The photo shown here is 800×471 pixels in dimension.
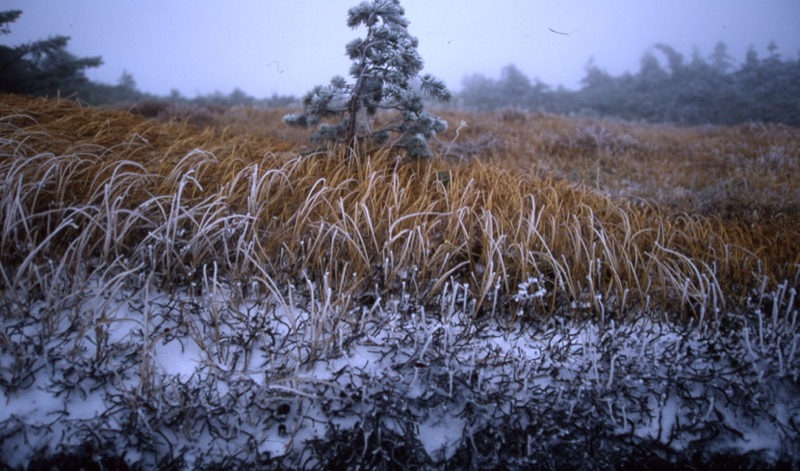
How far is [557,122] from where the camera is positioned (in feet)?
21.0

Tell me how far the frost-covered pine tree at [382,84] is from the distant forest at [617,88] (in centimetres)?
Answer: 264

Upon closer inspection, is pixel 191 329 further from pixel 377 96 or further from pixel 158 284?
pixel 377 96

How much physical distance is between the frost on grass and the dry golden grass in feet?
0.51

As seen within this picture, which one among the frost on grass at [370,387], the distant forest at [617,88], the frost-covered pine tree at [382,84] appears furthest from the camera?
the distant forest at [617,88]

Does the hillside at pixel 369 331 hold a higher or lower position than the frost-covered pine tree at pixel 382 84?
lower

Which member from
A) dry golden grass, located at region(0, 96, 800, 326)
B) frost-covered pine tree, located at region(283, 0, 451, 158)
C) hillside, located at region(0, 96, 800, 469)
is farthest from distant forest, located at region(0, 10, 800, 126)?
frost-covered pine tree, located at region(283, 0, 451, 158)

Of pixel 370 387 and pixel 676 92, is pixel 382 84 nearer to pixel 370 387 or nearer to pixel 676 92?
pixel 370 387

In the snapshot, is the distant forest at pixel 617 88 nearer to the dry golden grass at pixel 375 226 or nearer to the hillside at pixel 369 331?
the dry golden grass at pixel 375 226

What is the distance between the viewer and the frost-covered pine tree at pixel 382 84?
8.57 feet

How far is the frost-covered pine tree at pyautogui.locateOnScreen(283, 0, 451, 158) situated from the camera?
261cm

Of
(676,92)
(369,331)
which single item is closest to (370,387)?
(369,331)

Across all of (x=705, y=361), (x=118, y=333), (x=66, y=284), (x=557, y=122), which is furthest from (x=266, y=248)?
(x=557, y=122)

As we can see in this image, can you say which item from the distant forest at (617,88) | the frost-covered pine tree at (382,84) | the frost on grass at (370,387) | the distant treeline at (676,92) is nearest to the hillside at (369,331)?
the frost on grass at (370,387)

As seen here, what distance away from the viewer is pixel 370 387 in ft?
5.19
